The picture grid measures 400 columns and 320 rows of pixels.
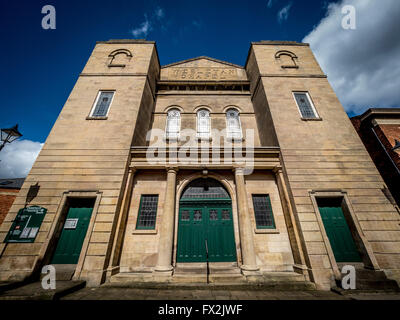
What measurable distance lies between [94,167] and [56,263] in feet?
13.1

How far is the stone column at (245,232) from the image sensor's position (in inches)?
258

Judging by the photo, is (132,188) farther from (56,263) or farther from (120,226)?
(56,263)

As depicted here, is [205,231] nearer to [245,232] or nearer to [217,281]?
[245,232]

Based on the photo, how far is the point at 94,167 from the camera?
7641 mm

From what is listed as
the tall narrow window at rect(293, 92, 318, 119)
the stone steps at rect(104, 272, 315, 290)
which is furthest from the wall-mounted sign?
the tall narrow window at rect(293, 92, 318, 119)

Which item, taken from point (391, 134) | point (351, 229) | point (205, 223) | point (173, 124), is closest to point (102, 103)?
point (173, 124)

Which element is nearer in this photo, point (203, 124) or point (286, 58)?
point (203, 124)

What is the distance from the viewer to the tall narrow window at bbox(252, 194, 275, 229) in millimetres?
7867

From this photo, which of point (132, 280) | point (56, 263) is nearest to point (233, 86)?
point (132, 280)

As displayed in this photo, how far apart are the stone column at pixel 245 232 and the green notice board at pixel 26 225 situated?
27.4ft

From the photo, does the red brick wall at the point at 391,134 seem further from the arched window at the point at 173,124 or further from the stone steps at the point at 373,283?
the arched window at the point at 173,124

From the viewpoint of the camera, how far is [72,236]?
671 cm

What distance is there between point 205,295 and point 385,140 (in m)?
13.2

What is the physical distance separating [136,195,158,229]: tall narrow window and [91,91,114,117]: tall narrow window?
222 inches
